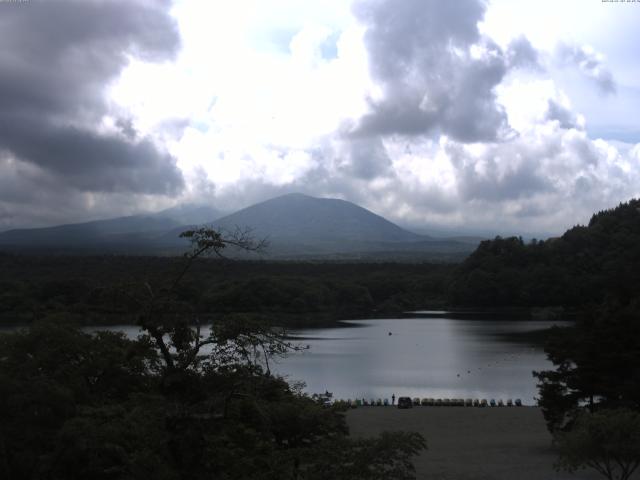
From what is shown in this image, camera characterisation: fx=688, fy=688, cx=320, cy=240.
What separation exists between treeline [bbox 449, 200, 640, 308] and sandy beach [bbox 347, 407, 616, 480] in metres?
49.7

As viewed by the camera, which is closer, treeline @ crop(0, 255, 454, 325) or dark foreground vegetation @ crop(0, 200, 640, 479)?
dark foreground vegetation @ crop(0, 200, 640, 479)

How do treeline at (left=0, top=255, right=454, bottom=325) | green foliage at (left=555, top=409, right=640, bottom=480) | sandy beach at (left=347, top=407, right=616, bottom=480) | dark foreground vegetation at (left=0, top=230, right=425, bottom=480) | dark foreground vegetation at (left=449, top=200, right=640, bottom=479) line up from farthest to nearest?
treeline at (left=0, top=255, right=454, bottom=325) < sandy beach at (left=347, top=407, right=616, bottom=480) < dark foreground vegetation at (left=449, top=200, right=640, bottom=479) < green foliage at (left=555, top=409, right=640, bottom=480) < dark foreground vegetation at (left=0, top=230, right=425, bottom=480)

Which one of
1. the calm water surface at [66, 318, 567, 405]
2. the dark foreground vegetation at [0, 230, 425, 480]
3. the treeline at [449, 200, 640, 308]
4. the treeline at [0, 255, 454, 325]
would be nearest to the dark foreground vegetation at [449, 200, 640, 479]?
the dark foreground vegetation at [0, 230, 425, 480]

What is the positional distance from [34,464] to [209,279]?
63.4 metres

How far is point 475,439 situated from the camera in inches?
717

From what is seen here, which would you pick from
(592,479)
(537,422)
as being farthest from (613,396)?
(537,422)

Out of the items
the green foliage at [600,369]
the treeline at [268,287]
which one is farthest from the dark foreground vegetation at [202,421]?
the treeline at [268,287]

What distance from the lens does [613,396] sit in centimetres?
1514

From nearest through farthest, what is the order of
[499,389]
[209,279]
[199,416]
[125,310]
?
[199,416] < [125,310] < [499,389] < [209,279]

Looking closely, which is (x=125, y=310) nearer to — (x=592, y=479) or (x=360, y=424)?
(x=592, y=479)

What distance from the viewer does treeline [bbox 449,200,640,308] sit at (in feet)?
235

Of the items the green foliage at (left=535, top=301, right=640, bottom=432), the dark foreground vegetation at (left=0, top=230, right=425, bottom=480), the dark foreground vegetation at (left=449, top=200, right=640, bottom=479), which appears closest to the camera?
the dark foreground vegetation at (left=0, top=230, right=425, bottom=480)

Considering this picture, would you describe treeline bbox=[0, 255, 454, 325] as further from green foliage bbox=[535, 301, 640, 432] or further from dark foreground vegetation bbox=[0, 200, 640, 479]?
dark foreground vegetation bbox=[0, 200, 640, 479]

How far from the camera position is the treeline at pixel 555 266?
71750 millimetres
